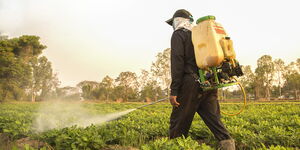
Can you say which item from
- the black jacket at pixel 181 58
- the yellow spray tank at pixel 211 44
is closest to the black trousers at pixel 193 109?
the black jacket at pixel 181 58

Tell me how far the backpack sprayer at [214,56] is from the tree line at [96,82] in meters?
8.22

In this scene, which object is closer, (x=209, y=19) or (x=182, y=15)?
(x=209, y=19)

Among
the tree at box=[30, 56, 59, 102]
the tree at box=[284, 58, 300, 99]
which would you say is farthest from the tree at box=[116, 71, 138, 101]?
the tree at box=[284, 58, 300, 99]

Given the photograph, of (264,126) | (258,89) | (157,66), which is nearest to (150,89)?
(157,66)

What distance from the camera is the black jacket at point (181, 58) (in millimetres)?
2773

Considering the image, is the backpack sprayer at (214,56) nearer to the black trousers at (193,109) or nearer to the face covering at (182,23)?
the black trousers at (193,109)

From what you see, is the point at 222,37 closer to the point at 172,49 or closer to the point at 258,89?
the point at 172,49

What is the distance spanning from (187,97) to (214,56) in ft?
2.33

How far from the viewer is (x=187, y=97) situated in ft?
9.04

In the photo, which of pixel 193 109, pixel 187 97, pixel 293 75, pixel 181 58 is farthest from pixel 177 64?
pixel 293 75

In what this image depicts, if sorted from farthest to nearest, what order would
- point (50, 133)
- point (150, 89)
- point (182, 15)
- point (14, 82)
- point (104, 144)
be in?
point (150, 89) → point (14, 82) → point (50, 133) → point (104, 144) → point (182, 15)

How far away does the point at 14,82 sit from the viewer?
96.9ft

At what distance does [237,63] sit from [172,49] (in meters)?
0.92

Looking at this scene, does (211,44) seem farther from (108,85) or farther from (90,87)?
(90,87)
